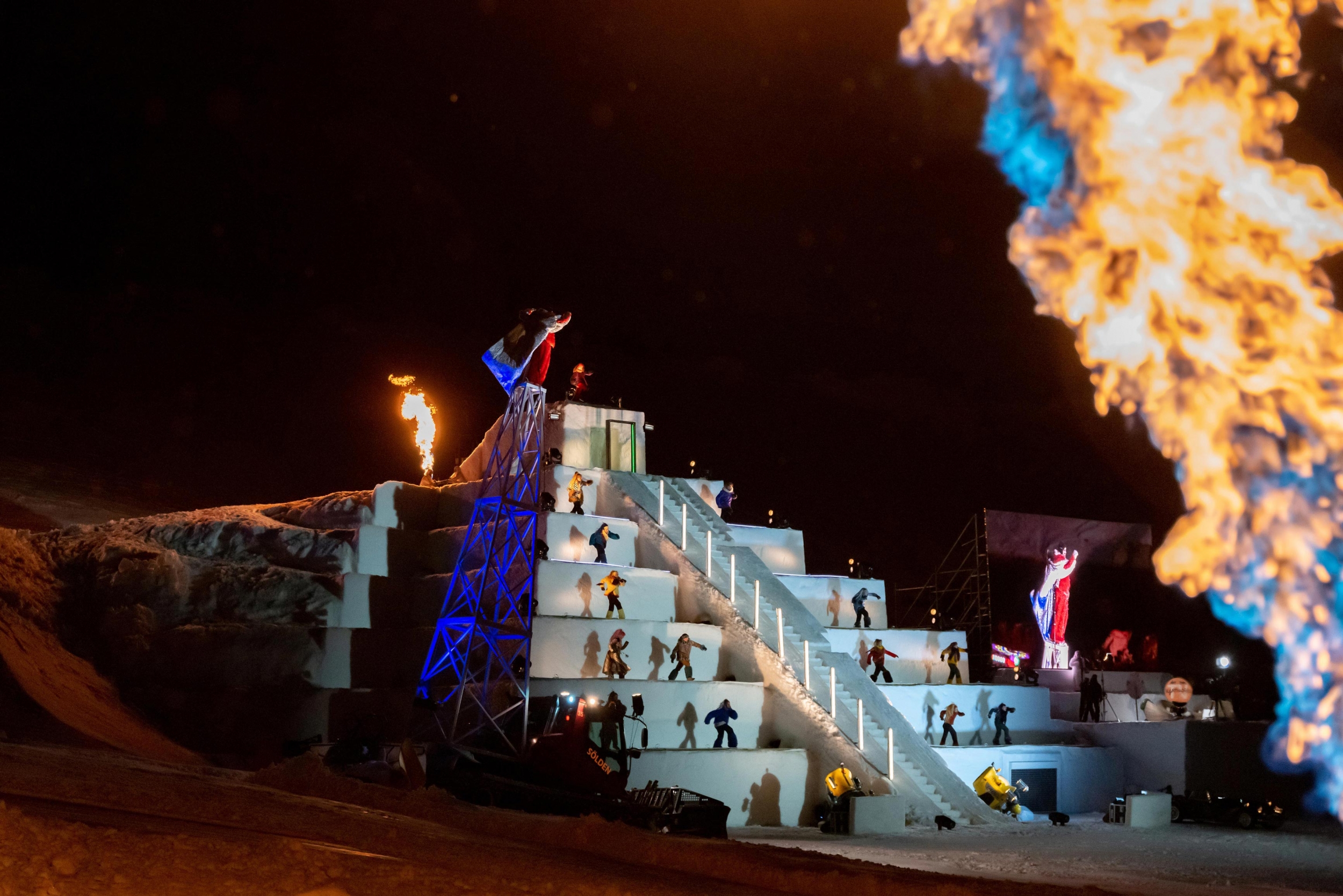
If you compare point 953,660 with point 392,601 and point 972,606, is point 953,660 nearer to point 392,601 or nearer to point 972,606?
point 972,606

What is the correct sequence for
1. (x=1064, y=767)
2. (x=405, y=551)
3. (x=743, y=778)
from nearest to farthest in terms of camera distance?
(x=743, y=778) < (x=1064, y=767) < (x=405, y=551)

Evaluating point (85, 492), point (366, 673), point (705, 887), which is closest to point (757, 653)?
point (366, 673)

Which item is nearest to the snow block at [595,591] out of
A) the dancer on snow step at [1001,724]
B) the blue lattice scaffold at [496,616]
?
the blue lattice scaffold at [496,616]

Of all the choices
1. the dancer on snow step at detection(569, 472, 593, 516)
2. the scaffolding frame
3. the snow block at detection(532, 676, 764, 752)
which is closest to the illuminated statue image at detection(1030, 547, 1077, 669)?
the scaffolding frame

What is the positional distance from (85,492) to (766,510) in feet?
85.2

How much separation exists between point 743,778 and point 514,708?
5.08 m

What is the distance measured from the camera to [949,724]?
27484 mm

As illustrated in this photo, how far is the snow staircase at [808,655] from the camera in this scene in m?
24.0

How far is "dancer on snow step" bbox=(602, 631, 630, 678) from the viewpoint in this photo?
24.8m

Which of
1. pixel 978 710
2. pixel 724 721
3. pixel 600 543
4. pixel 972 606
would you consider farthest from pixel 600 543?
pixel 972 606

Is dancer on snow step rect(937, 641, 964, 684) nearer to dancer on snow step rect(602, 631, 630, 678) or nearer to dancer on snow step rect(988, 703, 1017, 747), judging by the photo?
dancer on snow step rect(988, 703, 1017, 747)

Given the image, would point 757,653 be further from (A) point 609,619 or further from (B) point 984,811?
(B) point 984,811

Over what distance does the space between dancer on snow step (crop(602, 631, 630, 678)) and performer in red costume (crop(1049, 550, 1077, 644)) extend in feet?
54.5

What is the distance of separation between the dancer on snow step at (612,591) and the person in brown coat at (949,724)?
8.19 meters
